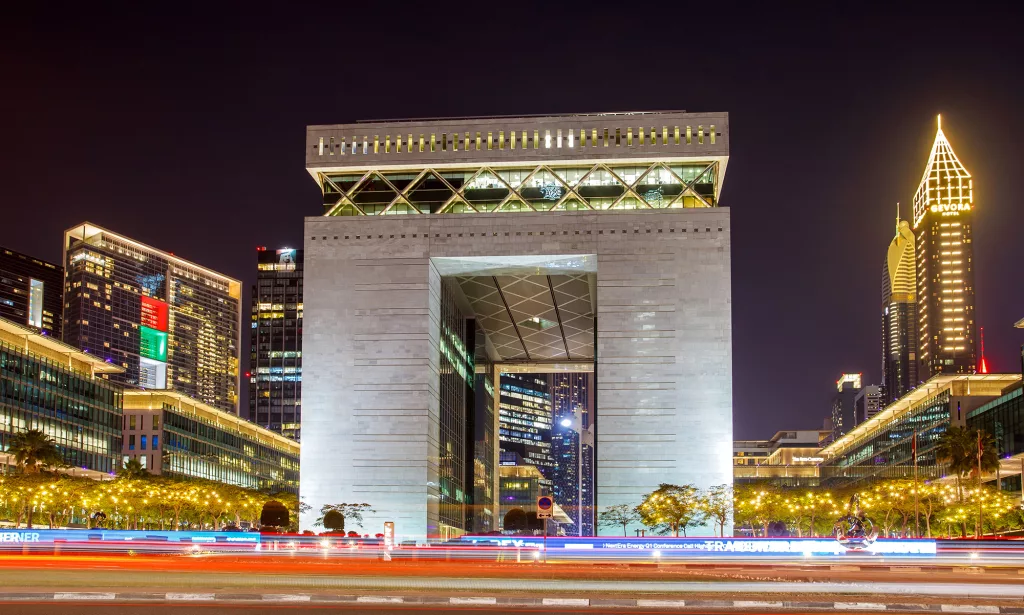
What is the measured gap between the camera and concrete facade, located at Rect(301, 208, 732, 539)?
247 ft

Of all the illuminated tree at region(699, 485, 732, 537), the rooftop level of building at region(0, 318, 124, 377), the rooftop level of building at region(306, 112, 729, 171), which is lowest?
the illuminated tree at region(699, 485, 732, 537)

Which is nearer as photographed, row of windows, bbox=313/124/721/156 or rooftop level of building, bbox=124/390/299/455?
A: row of windows, bbox=313/124/721/156

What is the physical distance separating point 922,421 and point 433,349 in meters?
70.3

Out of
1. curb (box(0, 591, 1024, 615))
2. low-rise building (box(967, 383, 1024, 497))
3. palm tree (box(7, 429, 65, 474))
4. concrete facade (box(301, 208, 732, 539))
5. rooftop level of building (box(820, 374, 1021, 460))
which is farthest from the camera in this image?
rooftop level of building (box(820, 374, 1021, 460))

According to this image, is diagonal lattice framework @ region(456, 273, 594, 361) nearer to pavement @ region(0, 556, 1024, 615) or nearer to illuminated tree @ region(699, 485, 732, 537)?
illuminated tree @ region(699, 485, 732, 537)

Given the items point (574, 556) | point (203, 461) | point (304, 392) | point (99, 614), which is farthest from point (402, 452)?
point (203, 461)

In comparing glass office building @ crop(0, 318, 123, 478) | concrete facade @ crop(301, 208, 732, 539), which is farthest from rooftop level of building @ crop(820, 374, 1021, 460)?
glass office building @ crop(0, 318, 123, 478)

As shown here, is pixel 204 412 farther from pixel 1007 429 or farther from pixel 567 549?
pixel 567 549

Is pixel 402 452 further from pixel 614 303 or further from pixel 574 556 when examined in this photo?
pixel 574 556

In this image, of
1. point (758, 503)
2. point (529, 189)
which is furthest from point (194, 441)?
point (758, 503)

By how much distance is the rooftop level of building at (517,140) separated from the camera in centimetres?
7944

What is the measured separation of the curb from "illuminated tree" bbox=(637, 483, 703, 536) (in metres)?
49.5

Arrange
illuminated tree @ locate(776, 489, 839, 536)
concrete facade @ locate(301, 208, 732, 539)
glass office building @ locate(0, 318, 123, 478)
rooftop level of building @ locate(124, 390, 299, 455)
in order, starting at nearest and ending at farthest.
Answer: concrete facade @ locate(301, 208, 732, 539) → illuminated tree @ locate(776, 489, 839, 536) → glass office building @ locate(0, 318, 123, 478) → rooftop level of building @ locate(124, 390, 299, 455)

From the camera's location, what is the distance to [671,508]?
232 feet
